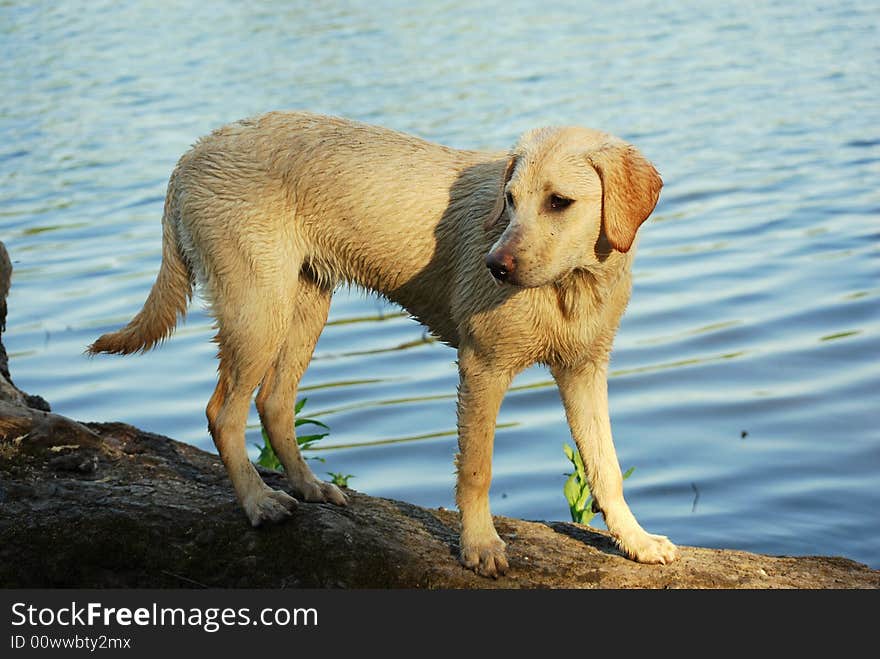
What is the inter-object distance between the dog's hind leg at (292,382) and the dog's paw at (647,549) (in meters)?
1.42

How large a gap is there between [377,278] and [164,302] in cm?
107

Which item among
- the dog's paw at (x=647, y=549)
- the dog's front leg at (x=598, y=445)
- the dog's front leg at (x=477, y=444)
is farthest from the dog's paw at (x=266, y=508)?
the dog's paw at (x=647, y=549)

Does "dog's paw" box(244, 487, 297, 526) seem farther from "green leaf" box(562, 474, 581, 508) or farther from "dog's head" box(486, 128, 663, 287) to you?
"green leaf" box(562, 474, 581, 508)

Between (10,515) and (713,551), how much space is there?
3173mm

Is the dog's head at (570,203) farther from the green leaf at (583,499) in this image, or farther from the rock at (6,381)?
the rock at (6,381)

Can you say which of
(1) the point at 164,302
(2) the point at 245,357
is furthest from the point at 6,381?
(2) the point at 245,357

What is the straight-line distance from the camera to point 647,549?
5645mm

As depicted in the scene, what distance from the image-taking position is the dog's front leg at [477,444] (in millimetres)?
5461

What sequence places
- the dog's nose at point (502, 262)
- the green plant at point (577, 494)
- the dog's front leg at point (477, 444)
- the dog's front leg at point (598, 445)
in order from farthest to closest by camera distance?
the green plant at point (577, 494) < the dog's front leg at point (598, 445) < the dog's front leg at point (477, 444) < the dog's nose at point (502, 262)

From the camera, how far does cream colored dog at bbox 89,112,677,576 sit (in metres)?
5.37

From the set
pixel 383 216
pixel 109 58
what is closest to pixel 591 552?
pixel 383 216

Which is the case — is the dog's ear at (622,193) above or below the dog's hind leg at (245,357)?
above

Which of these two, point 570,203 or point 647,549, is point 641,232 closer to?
point 647,549

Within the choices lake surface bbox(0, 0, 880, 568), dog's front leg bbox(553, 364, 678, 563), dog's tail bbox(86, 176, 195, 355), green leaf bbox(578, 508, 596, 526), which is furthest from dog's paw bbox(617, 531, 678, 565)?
dog's tail bbox(86, 176, 195, 355)
